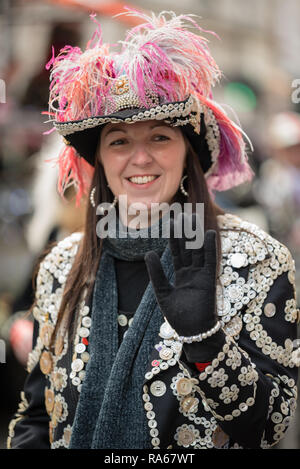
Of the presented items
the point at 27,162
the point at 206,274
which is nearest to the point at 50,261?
the point at 206,274

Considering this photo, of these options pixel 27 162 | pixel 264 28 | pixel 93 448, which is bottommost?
pixel 93 448

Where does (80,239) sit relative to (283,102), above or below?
below

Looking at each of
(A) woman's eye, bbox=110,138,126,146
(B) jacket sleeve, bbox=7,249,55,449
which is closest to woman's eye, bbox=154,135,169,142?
(A) woman's eye, bbox=110,138,126,146

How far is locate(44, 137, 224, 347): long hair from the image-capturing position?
2449 millimetres

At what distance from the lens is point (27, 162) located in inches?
275

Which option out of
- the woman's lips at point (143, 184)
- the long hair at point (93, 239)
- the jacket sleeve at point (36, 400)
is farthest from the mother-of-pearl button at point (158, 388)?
the woman's lips at point (143, 184)

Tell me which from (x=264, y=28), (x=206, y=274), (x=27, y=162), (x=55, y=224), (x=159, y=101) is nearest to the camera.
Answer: (x=206, y=274)

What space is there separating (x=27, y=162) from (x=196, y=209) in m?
4.84

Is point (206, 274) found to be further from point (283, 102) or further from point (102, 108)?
point (283, 102)

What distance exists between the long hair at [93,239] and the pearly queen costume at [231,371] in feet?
0.17

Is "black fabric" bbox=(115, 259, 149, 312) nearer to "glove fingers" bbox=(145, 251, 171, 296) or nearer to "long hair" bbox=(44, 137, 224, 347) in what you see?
"long hair" bbox=(44, 137, 224, 347)

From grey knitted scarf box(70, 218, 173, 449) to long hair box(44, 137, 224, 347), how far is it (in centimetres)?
10

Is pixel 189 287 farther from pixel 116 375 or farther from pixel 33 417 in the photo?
pixel 33 417

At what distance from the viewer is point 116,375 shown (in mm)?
2211
